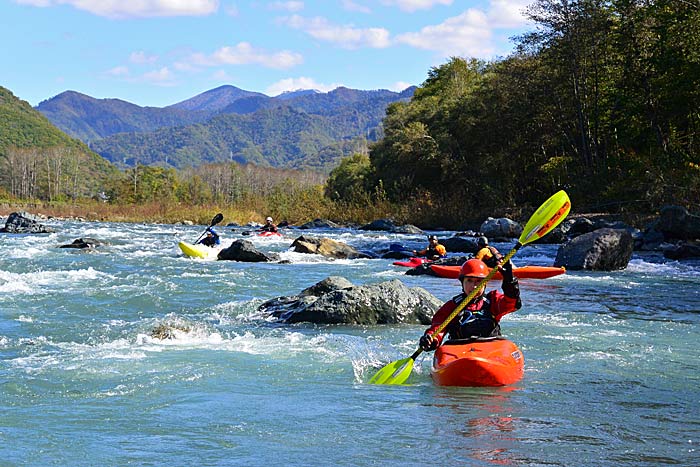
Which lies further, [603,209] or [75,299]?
[603,209]

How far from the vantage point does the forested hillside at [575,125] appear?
22188 millimetres

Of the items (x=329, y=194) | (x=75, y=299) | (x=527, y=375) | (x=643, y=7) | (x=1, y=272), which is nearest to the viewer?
(x=527, y=375)

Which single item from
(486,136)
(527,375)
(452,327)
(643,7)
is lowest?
(527,375)

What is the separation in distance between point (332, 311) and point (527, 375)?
2891 mm

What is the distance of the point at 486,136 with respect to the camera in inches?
1267

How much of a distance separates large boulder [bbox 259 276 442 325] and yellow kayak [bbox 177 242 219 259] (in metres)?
8.31

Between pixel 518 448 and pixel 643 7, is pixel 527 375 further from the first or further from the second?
pixel 643 7

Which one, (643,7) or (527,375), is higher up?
(643,7)

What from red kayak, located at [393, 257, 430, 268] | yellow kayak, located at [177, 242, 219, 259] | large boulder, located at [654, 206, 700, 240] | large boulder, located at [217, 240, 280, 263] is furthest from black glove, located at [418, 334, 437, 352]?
large boulder, located at [654, 206, 700, 240]

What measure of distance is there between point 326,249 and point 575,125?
15.3 meters

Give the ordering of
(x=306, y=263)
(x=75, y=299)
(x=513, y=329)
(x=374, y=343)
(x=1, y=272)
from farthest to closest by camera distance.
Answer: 1. (x=306, y=263)
2. (x=1, y=272)
3. (x=75, y=299)
4. (x=513, y=329)
5. (x=374, y=343)

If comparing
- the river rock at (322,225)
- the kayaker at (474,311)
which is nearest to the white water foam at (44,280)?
the kayaker at (474,311)

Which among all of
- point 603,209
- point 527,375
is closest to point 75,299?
point 527,375

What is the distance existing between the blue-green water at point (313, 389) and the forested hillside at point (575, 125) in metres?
13.2
